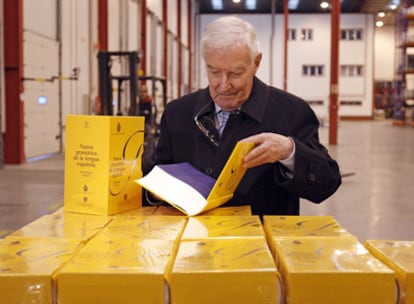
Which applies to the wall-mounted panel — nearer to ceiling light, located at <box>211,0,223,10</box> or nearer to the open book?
the open book

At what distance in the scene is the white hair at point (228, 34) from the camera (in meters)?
2.50

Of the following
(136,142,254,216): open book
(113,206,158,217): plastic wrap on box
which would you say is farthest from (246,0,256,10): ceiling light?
(113,206,158,217): plastic wrap on box

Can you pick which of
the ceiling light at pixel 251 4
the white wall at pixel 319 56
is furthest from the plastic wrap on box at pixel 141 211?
the white wall at pixel 319 56

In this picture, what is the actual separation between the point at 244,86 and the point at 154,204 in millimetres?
646

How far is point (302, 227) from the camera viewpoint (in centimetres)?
196

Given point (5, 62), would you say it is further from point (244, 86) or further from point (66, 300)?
point (66, 300)

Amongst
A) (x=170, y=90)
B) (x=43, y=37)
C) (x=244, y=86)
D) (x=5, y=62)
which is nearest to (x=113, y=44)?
(x=43, y=37)

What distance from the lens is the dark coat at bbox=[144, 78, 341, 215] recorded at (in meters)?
2.62

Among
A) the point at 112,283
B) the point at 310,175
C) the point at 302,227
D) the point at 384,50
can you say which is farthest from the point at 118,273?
the point at 384,50

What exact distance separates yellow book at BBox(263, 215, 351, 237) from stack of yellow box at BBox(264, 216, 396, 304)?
0.63ft

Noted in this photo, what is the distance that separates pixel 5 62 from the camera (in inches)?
450

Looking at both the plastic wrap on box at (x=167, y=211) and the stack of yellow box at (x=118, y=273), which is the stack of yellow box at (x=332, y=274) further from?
the plastic wrap on box at (x=167, y=211)

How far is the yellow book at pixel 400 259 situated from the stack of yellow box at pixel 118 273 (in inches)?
21.1

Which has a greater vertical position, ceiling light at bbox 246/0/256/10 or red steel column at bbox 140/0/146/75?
ceiling light at bbox 246/0/256/10
